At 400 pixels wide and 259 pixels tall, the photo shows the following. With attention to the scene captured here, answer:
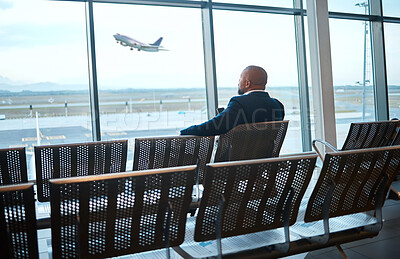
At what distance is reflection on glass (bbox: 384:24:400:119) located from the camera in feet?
25.9

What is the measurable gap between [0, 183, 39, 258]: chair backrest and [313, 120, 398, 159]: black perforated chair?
2430 mm

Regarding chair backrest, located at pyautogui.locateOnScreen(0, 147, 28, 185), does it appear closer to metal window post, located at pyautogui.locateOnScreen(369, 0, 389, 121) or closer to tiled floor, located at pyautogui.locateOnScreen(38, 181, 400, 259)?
tiled floor, located at pyautogui.locateOnScreen(38, 181, 400, 259)

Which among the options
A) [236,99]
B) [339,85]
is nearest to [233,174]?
[236,99]

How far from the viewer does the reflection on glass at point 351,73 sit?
7.30 m

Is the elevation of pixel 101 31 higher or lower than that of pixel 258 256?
higher

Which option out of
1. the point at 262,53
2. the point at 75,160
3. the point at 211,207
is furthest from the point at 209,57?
the point at 211,207

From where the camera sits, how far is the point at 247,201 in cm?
166

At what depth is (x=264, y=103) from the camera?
122 inches

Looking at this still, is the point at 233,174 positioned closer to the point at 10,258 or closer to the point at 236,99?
the point at 10,258

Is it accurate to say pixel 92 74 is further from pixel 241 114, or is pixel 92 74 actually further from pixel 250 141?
pixel 250 141

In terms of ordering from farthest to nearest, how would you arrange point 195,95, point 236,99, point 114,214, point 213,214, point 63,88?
point 195,95
point 63,88
point 236,99
point 213,214
point 114,214

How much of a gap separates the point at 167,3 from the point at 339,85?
3.57m

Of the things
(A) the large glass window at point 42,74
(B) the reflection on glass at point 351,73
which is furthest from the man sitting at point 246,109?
(B) the reflection on glass at point 351,73

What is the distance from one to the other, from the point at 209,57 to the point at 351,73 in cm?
308
